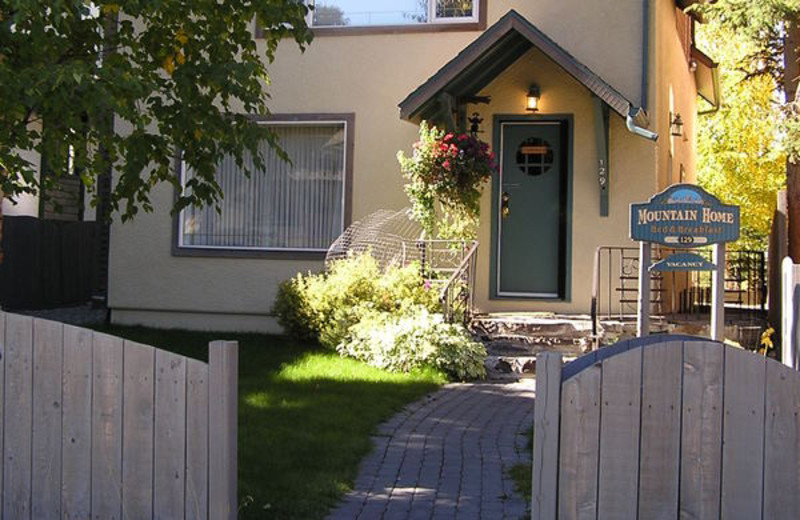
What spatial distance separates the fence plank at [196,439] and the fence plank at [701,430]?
2.03 metres

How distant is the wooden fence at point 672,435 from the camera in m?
3.63

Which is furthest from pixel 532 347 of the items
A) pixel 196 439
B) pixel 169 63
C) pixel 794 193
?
pixel 196 439

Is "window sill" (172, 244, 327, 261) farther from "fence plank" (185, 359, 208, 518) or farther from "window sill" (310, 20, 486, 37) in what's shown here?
"fence plank" (185, 359, 208, 518)

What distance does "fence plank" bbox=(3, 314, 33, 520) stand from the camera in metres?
4.27

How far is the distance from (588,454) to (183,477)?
5.84 feet

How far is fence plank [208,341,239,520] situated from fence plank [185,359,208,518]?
28mm

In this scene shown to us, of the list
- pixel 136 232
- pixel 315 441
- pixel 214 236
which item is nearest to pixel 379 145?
pixel 214 236

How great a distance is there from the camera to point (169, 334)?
11.4m

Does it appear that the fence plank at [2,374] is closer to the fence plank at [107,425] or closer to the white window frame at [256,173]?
the fence plank at [107,425]

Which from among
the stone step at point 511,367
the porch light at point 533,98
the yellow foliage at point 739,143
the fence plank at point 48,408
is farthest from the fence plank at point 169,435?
the yellow foliage at point 739,143

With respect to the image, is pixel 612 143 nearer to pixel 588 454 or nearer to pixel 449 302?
pixel 449 302

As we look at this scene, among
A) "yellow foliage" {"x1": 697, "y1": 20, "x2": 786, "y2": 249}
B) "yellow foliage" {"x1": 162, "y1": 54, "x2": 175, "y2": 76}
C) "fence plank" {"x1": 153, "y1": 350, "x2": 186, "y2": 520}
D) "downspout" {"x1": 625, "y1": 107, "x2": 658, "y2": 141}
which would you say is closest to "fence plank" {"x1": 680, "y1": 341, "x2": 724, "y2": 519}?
"fence plank" {"x1": 153, "y1": 350, "x2": 186, "y2": 520}

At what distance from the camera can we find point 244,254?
1193 centimetres

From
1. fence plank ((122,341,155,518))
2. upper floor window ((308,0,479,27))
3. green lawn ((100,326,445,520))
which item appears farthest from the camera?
upper floor window ((308,0,479,27))
